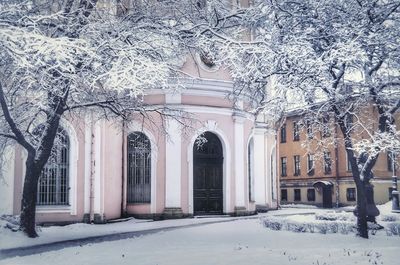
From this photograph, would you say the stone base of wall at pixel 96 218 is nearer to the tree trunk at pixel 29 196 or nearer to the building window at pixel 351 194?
the tree trunk at pixel 29 196

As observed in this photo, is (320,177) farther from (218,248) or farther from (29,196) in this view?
(29,196)

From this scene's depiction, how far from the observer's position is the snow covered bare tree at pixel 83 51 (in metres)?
7.42

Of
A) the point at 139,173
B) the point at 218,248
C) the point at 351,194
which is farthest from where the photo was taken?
the point at 351,194

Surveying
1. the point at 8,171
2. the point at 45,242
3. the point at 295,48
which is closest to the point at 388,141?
the point at 295,48

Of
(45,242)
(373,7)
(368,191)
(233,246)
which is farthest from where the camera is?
(368,191)

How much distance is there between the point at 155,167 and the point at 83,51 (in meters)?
11.4

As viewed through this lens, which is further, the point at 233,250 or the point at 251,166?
the point at 251,166

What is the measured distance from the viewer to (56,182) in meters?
17.4

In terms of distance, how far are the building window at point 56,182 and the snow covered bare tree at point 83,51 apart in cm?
336

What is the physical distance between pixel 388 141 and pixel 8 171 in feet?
40.6

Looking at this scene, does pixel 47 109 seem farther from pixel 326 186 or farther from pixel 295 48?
pixel 326 186

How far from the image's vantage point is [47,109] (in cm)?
1148

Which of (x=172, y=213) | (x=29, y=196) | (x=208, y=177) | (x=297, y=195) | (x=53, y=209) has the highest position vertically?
(x=208, y=177)

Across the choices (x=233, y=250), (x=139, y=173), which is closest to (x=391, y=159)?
(x=233, y=250)
